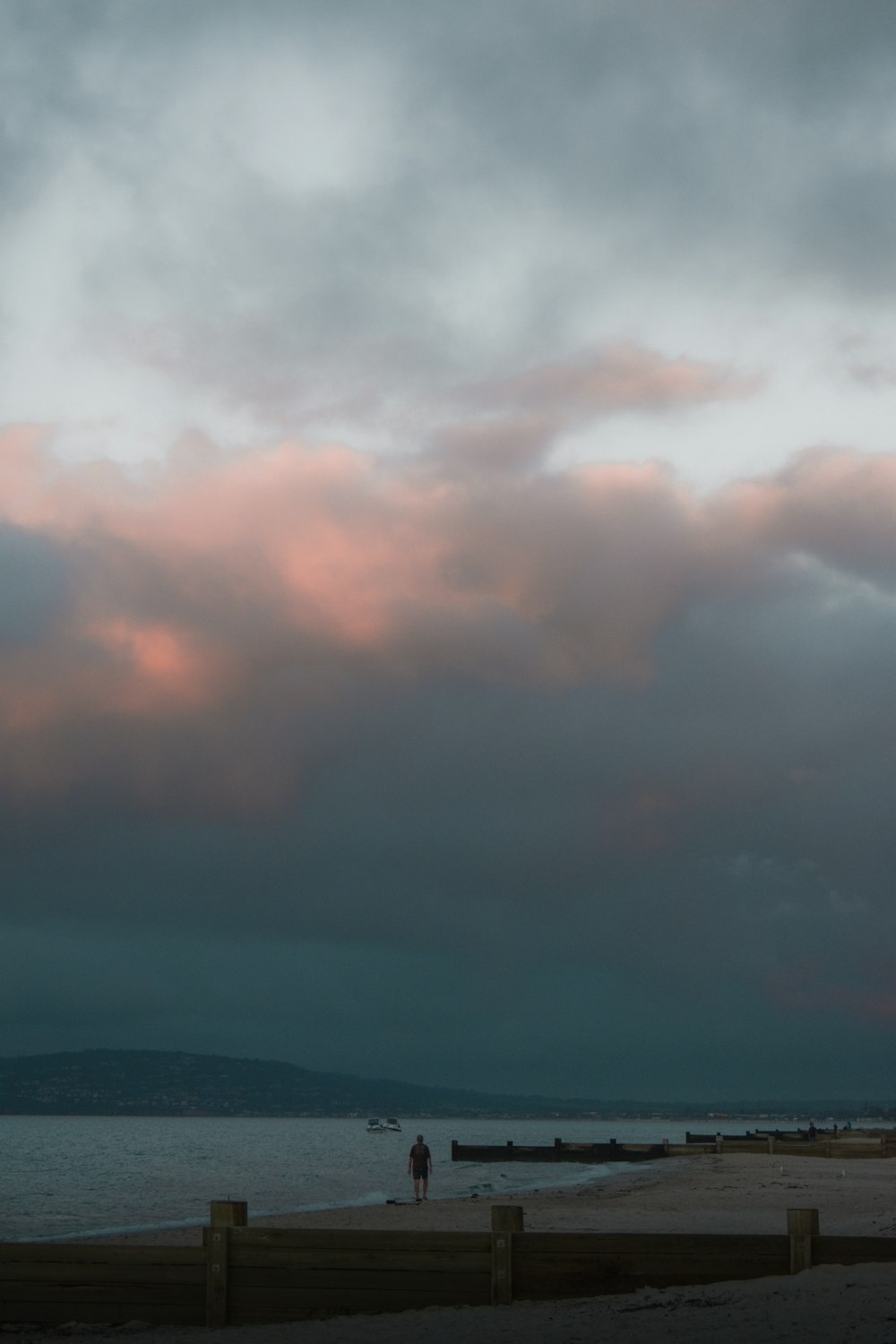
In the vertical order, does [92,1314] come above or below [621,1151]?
above

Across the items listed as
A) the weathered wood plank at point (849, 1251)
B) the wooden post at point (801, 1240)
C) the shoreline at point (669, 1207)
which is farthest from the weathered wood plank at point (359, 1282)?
the shoreline at point (669, 1207)

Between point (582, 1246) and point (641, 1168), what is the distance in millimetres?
62312

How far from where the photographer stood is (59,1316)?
531 inches

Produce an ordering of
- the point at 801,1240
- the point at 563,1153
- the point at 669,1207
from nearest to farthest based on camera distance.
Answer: the point at 801,1240 → the point at 669,1207 → the point at 563,1153

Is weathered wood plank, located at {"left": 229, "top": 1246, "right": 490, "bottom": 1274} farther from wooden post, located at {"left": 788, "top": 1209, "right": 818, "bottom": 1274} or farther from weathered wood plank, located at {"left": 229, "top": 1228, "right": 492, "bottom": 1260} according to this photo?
wooden post, located at {"left": 788, "top": 1209, "right": 818, "bottom": 1274}

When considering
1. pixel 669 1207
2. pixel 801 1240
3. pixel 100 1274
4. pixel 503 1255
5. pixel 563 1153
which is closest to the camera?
pixel 801 1240

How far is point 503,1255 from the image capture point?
523 inches

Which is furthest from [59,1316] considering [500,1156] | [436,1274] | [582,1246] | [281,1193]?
[500,1156]

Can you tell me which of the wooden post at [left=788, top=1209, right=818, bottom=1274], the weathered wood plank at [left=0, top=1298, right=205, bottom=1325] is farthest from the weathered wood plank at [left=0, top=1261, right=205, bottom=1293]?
the wooden post at [left=788, top=1209, right=818, bottom=1274]

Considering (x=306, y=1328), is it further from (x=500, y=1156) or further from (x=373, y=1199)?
(x=500, y=1156)

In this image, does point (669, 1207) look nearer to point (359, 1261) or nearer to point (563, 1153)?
Answer: point (359, 1261)

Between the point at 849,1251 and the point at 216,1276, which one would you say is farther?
the point at 216,1276

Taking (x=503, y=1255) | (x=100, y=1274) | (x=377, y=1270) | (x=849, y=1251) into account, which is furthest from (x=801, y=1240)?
(x=100, y=1274)

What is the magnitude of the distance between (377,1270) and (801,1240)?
13.5 feet
